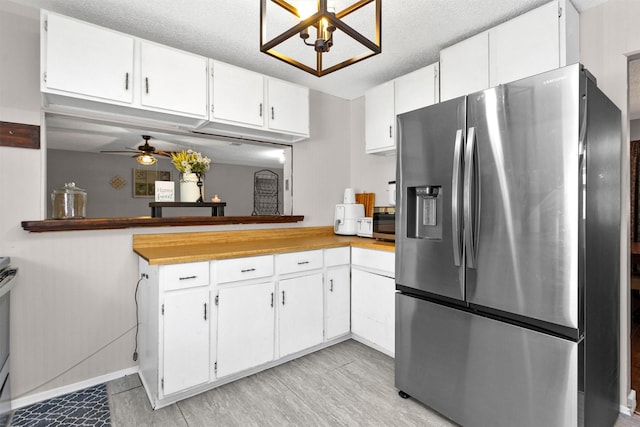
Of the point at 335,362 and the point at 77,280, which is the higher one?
the point at 77,280

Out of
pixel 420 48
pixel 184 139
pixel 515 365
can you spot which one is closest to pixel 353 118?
pixel 420 48

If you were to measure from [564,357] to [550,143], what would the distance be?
907mm

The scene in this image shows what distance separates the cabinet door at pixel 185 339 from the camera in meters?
1.94

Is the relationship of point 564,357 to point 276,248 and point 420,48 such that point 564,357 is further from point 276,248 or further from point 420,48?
point 420,48

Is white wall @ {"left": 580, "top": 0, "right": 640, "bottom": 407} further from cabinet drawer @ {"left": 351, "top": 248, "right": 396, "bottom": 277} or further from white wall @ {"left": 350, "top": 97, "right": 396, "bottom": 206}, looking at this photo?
white wall @ {"left": 350, "top": 97, "right": 396, "bottom": 206}

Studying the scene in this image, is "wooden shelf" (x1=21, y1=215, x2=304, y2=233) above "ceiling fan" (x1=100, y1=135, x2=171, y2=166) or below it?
below

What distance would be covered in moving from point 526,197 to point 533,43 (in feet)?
3.65

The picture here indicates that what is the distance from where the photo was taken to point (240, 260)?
7.29ft

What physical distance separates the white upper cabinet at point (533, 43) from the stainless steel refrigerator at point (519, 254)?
44cm

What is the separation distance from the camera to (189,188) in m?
2.65

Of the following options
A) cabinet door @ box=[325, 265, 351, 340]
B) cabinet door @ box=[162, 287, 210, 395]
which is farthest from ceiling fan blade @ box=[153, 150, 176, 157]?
cabinet door @ box=[325, 265, 351, 340]

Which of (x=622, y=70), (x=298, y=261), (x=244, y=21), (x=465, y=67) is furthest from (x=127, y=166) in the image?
(x=622, y=70)

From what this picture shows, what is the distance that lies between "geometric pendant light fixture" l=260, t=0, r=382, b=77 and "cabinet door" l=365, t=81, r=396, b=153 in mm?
531

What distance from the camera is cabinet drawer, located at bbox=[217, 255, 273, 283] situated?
7.00 feet
